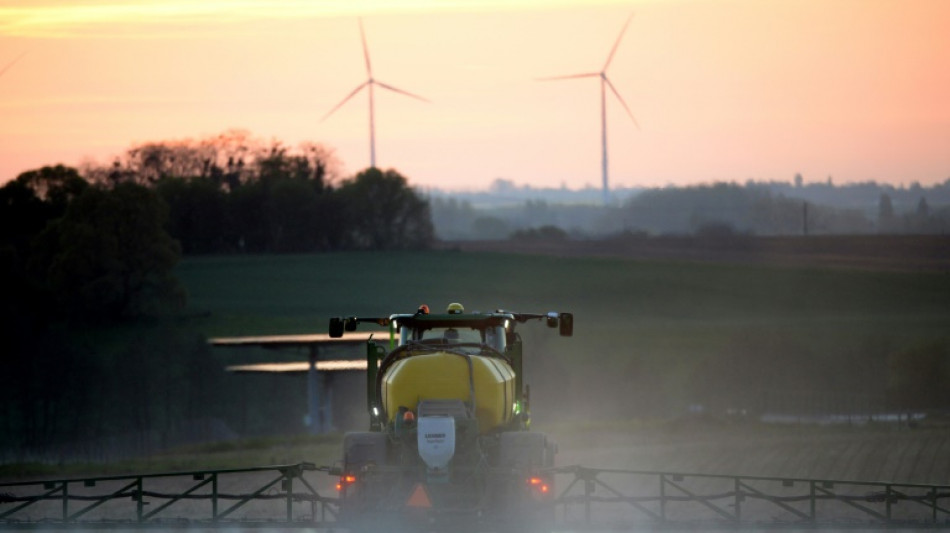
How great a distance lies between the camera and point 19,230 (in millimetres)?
109688

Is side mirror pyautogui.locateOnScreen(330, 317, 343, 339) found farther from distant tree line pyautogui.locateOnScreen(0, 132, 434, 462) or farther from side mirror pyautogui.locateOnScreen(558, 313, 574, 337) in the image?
distant tree line pyautogui.locateOnScreen(0, 132, 434, 462)

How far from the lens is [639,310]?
10112 cm

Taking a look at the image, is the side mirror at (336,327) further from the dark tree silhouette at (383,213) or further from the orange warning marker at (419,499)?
the dark tree silhouette at (383,213)

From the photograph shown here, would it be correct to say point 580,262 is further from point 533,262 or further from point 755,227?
point 755,227

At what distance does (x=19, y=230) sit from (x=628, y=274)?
43.8 metres

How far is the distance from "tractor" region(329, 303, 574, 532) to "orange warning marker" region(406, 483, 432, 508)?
0.04 ft

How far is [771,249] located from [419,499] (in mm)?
89470

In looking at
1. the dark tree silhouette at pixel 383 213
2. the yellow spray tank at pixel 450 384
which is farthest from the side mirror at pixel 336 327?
the dark tree silhouette at pixel 383 213

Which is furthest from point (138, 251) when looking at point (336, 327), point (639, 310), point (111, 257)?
point (336, 327)

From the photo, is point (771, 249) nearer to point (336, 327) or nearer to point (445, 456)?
point (336, 327)

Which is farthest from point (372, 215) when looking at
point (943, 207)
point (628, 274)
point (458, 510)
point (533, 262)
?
point (458, 510)

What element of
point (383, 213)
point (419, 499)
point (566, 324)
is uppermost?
point (383, 213)

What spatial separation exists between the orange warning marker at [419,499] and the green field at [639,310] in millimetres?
50115

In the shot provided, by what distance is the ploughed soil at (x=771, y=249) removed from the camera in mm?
92562
